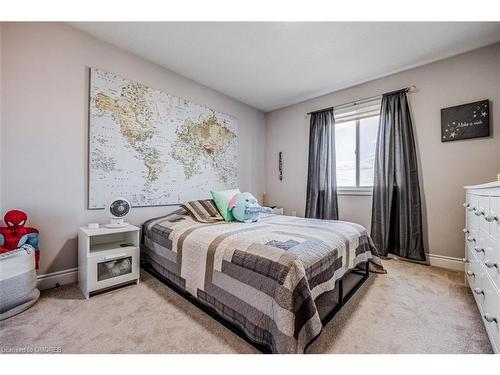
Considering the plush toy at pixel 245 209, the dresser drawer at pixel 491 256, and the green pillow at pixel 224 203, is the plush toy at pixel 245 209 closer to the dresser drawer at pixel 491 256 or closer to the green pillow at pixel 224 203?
the green pillow at pixel 224 203

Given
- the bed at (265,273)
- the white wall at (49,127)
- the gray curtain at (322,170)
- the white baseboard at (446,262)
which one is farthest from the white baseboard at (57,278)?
the white baseboard at (446,262)

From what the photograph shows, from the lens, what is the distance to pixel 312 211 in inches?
131

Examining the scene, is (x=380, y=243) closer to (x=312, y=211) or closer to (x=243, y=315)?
(x=312, y=211)

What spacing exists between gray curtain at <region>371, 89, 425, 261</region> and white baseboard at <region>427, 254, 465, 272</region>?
0.38 feet

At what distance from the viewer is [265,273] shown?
3.81 ft

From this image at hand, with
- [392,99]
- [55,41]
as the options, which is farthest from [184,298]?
[392,99]

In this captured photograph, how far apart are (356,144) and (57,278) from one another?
12.7 feet

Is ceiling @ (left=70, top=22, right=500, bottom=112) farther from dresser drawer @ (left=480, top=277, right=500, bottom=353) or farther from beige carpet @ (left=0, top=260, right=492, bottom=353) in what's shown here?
beige carpet @ (left=0, top=260, right=492, bottom=353)

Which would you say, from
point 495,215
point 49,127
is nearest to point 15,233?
point 49,127

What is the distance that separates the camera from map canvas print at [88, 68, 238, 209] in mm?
2102

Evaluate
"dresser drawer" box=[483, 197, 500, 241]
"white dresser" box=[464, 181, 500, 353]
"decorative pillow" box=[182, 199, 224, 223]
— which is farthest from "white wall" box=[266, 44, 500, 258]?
"decorative pillow" box=[182, 199, 224, 223]

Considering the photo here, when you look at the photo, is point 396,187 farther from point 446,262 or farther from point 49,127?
point 49,127

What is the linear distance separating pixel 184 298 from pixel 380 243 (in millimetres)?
2458
